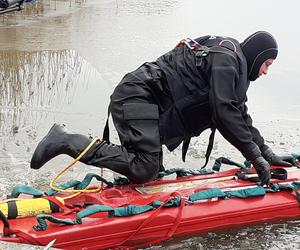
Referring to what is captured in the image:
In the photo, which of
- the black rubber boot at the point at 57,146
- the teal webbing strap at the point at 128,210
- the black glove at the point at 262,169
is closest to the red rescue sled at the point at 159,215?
the teal webbing strap at the point at 128,210

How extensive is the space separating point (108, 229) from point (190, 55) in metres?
1.60

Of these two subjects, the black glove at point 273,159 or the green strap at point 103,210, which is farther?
the black glove at point 273,159

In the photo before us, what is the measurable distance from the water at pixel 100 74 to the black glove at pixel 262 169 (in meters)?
0.36

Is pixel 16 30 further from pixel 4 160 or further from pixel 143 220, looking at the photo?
pixel 143 220

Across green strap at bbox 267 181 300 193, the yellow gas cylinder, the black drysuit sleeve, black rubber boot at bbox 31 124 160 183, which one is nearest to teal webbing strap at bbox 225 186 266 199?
green strap at bbox 267 181 300 193

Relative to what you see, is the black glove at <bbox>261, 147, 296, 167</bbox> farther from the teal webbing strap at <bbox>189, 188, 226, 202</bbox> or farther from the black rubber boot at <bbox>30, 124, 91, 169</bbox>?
the black rubber boot at <bbox>30, 124, 91, 169</bbox>

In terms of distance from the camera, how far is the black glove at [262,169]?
424cm

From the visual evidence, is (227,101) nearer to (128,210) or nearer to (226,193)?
(226,193)

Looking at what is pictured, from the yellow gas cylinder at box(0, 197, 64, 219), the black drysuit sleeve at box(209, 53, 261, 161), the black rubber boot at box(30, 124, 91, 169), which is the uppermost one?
the black drysuit sleeve at box(209, 53, 261, 161)

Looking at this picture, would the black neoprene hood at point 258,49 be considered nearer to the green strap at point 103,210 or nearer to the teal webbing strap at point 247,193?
the teal webbing strap at point 247,193

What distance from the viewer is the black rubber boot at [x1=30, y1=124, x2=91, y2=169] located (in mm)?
4117

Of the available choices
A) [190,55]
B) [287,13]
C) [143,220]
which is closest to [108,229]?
[143,220]

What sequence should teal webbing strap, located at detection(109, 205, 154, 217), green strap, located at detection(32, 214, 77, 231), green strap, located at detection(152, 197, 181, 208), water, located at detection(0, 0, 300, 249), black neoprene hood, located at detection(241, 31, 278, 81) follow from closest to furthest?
1. green strap, located at detection(32, 214, 77, 231)
2. teal webbing strap, located at detection(109, 205, 154, 217)
3. green strap, located at detection(152, 197, 181, 208)
4. black neoprene hood, located at detection(241, 31, 278, 81)
5. water, located at detection(0, 0, 300, 249)

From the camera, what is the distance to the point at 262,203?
14.0ft
